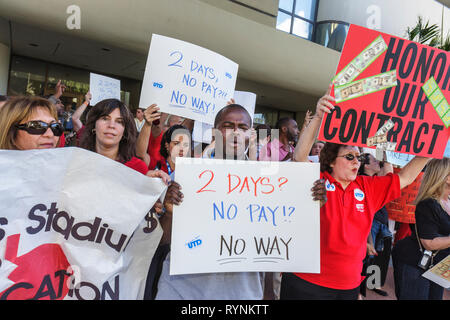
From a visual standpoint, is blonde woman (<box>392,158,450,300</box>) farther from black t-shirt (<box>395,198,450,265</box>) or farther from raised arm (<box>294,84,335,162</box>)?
raised arm (<box>294,84,335,162</box>)

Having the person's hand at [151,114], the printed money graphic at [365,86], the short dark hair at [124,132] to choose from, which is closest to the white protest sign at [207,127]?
the person's hand at [151,114]

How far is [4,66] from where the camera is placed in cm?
789

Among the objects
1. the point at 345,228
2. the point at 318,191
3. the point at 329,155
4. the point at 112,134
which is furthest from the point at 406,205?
the point at 112,134

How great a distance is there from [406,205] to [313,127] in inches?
102

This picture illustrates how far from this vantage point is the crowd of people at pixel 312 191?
5.23ft

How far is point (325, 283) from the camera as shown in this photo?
180 centimetres

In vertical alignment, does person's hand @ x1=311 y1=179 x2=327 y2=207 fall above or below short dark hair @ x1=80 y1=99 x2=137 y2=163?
below

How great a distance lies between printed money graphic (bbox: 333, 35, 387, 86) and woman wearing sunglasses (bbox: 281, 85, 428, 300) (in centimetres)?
11

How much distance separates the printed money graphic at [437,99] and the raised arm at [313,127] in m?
0.67

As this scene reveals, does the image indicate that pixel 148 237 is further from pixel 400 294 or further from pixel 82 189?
pixel 400 294

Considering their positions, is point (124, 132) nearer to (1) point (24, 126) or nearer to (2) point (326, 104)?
(1) point (24, 126)

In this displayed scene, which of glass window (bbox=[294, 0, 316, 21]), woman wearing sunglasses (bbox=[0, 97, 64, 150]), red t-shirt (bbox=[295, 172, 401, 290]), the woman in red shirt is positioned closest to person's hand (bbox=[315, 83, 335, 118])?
red t-shirt (bbox=[295, 172, 401, 290])

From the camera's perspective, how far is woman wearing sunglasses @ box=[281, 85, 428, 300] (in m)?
1.81

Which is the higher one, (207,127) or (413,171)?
(207,127)
